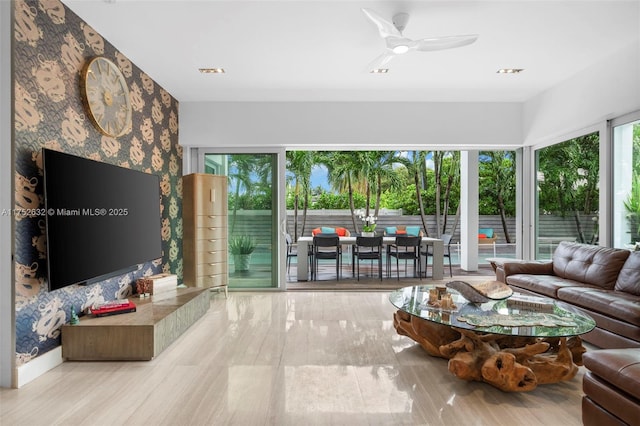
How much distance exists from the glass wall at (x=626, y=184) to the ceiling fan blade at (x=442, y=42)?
86.0 inches

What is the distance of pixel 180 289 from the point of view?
4.25m

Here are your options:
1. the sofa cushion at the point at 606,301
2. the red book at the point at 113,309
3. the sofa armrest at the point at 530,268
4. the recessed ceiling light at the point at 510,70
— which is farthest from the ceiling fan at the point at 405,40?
the red book at the point at 113,309

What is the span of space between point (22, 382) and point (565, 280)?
4.76 m

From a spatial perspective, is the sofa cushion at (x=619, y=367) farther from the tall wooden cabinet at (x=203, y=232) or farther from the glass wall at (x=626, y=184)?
the tall wooden cabinet at (x=203, y=232)

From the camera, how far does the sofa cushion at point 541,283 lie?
12.1 feet

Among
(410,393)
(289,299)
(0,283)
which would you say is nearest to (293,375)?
(410,393)

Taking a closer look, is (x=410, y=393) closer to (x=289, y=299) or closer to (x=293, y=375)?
(x=293, y=375)

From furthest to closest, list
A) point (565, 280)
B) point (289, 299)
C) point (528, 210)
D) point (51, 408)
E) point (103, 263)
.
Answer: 1. point (528, 210)
2. point (289, 299)
3. point (565, 280)
4. point (103, 263)
5. point (51, 408)

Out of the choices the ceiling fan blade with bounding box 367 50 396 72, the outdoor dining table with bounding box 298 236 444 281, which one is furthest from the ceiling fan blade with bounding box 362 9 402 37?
the outdoor dining table with bounding box 298 236 444 281

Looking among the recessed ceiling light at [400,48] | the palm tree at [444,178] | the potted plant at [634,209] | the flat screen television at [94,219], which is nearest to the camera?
the flat screen television at [94,219]

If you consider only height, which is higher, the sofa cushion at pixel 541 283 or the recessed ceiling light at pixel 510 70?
the recessed ceiling light at pixel 510 70

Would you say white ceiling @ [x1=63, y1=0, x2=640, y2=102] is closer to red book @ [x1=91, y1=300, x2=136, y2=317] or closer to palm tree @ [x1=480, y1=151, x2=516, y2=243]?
red book @ [x1=91, y1=300, x2=136, y2=317]

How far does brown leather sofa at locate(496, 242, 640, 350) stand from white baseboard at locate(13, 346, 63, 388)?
419 cm

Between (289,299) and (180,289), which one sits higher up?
(180,289)
